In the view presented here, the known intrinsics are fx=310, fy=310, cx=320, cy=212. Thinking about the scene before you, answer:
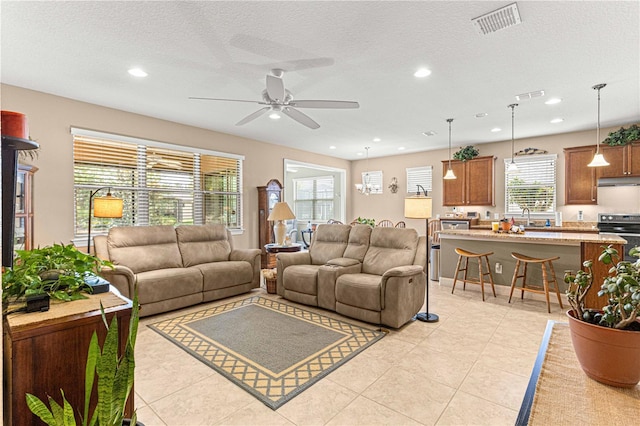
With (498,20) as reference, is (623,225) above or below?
below

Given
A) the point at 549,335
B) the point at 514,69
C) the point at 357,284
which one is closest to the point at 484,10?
the point at 514,69

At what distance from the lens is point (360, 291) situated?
336 centimetres

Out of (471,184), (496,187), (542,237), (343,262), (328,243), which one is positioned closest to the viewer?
(343,262)

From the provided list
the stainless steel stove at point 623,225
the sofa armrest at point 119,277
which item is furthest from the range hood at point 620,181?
the sofa armrest at point 119,277

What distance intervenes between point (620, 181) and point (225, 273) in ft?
21.7

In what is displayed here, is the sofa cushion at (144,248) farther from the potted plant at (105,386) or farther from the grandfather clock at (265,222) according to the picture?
the potted plant at (105,386)

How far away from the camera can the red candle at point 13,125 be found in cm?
132

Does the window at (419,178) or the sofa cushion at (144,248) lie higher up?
the window at (419,178)

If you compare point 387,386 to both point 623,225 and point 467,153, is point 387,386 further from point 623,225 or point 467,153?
point 467,153

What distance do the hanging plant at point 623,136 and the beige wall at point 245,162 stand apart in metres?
0.40

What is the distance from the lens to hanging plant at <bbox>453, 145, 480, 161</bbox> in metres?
6.82

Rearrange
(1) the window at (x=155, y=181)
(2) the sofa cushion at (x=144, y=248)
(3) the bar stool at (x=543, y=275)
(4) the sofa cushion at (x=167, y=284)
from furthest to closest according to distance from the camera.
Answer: (1) the window at (x=155, y=181) < (2) the sofa cushion at (x=144, y=248) < (3) the bar stool at (x=543, y=275) < (4) the sofa cushion at (x=167, y=284)

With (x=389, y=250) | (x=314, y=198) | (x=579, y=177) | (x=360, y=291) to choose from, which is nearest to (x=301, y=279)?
(x=360, y=291)

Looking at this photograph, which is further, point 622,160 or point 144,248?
point 622,160
